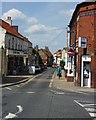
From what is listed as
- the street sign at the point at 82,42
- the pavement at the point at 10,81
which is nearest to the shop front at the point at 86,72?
the street sign at the point at 82,42

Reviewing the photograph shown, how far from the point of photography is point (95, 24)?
3094 cm

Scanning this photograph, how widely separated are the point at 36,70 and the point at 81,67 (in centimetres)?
3999

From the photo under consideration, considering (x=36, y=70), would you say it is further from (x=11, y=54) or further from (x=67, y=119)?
(x=67, y=119)

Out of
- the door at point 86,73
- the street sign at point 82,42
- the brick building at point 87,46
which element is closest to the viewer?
the brick building at point 87,46

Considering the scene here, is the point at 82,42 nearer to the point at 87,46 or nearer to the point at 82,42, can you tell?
the point at 82,42

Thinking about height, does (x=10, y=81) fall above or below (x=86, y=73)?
below

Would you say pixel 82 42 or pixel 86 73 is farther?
pixel 86 73

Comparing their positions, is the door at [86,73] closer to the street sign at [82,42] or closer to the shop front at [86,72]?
the shop front at [86,72]

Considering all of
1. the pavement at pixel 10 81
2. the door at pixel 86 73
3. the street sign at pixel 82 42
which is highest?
the street sign at pixel 82 42

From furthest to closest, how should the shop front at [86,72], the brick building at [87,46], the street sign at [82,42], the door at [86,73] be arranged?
the door at [86,73] < the shop front at [86,72] < the street sign at [82,42] < the brick building at [87,46]

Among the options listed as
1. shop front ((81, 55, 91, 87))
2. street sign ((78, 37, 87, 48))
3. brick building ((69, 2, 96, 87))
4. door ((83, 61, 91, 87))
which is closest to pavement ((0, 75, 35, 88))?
brick building ((69, 2, 96, 87))

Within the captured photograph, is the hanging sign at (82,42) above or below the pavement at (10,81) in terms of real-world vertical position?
above

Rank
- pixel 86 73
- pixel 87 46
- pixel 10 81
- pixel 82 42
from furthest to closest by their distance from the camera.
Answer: pixel 10 81, pixel 86 73, pixel 87 46, pixel 82 42

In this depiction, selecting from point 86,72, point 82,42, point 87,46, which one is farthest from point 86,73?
point 82,42
